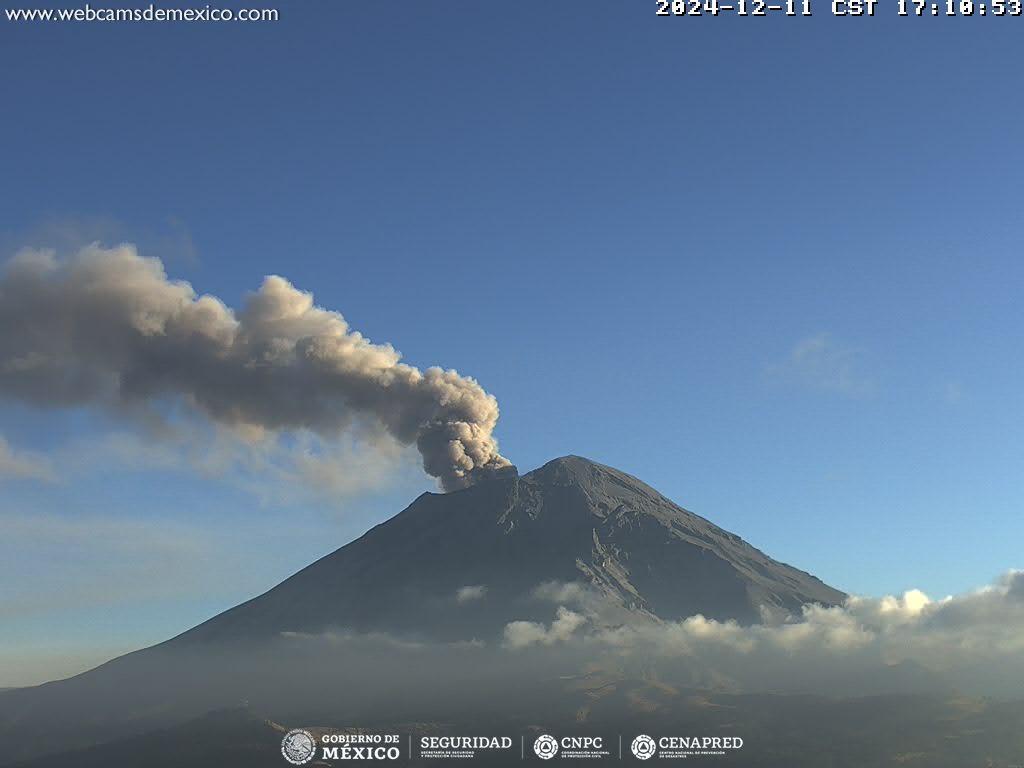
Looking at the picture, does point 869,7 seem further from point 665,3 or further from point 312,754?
point 312,754

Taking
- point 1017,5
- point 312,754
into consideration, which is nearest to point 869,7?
point 1017,5

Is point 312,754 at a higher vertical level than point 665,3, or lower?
lower

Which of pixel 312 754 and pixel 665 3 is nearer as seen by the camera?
pixel 665 3

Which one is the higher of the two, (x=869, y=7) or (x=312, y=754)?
(x=869, y=7)

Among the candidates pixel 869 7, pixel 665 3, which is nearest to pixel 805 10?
pixel 869 7

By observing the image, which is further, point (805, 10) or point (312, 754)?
point (312, 754)

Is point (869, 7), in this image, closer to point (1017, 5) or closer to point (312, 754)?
point (1017, 5)

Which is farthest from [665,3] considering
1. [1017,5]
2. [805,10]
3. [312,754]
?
[312,754]

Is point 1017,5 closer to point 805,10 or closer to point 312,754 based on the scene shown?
point 805,10
